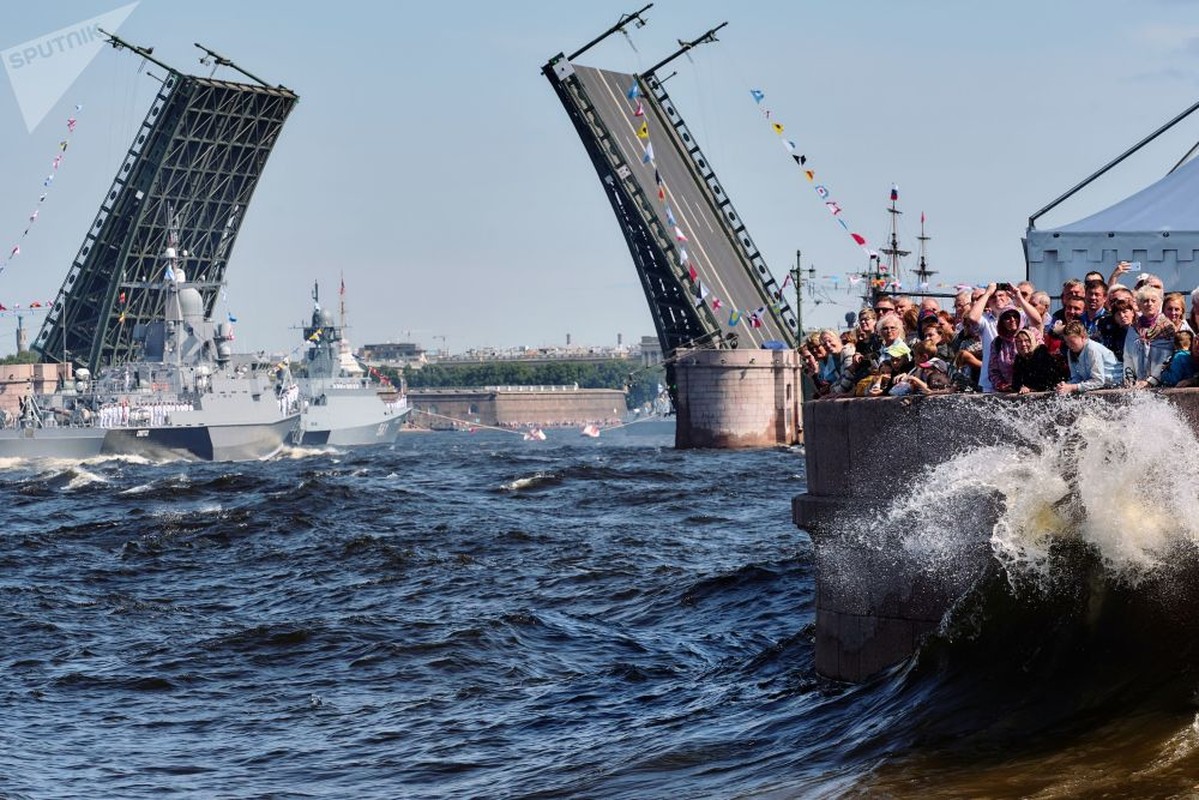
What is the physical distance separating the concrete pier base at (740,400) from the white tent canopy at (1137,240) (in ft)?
141

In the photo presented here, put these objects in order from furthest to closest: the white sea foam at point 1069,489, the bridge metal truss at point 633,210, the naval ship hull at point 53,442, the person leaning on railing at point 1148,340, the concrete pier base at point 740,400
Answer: the naval ship hull at point 53,442
the concrete pier base at point 740,400
the bridge metal truss at point 633,210
the person leaning on railing at point 1148,340
the white sea foam at point 1069,489

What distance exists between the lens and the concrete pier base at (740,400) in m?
58.3

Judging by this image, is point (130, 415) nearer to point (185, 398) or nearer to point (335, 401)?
point (185, 398)

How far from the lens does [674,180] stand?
1934 inches

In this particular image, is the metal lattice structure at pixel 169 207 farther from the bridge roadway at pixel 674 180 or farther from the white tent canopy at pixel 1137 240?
the white tent canopy at pixel 1137 240

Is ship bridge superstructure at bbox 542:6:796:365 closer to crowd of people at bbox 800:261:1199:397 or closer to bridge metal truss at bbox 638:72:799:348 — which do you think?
bridge metal truss at bbox 638:72:799:348

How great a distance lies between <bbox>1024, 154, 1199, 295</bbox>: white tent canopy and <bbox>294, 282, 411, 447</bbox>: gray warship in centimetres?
6035

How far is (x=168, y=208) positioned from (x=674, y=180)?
49.4 feet

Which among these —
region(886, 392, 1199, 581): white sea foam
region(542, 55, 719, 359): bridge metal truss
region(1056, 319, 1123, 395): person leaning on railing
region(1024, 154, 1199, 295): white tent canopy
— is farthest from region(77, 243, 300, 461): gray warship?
region(1056, 319, 1123, 395): person leaning on railing

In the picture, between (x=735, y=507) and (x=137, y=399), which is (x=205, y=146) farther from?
(x=735, y=507)

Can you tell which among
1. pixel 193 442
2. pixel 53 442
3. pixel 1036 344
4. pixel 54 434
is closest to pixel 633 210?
pixel 193 442

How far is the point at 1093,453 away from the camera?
7.69 metres

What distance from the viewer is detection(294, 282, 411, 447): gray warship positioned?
76.6 m

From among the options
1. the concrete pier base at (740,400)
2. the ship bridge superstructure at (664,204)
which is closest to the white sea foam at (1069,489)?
the ship bridge superstructure at (664,204)
